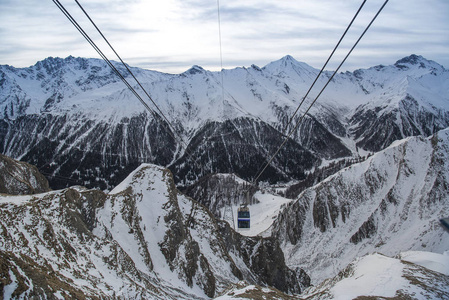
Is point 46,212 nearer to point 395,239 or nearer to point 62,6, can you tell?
point 62,6

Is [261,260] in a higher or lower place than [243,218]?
lower

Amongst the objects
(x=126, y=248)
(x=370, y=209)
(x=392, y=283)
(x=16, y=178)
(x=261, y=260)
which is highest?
(x=16, y=178)

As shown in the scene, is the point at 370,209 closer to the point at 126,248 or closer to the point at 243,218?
the point at 243,218

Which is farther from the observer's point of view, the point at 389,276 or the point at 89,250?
the point at 89,250

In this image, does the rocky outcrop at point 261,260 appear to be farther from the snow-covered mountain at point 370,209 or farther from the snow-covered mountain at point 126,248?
the snow-covered mountain at point 370,209

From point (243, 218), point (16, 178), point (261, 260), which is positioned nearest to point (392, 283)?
point (243, 218)

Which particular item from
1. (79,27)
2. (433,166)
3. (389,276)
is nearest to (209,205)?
(433,166)

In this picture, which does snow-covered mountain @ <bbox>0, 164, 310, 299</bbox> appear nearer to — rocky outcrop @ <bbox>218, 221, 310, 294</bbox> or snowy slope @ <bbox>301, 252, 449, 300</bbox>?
rocky outcrop @ <bbox>218, 221, 310, 294</bbox>
